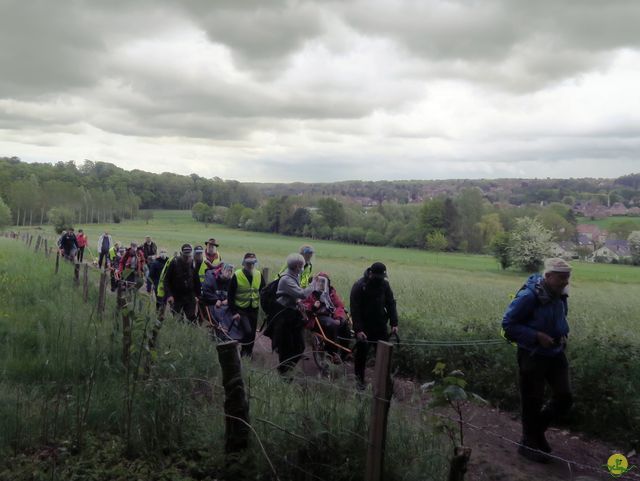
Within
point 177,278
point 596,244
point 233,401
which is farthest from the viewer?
point 596,244

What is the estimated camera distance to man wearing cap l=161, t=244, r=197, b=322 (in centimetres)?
992

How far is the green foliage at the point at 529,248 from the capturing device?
154 feet

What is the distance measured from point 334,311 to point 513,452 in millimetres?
4114

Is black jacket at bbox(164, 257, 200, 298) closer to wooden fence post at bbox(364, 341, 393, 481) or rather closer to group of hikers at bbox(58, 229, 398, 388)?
group of hikers at bbox(58, 229, 398, 388)

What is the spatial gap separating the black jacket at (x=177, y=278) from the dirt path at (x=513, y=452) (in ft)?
10.4

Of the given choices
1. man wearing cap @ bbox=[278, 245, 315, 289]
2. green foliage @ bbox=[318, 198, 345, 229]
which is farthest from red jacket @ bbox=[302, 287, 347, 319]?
green foliage @ bbox=[318, 198, 345, 229]

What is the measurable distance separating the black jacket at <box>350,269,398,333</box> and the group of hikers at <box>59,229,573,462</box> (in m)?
0.01

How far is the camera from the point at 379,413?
11.9 ft

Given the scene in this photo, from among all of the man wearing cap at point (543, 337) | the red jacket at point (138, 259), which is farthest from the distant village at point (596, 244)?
the man wearing cap at point (543, 337)

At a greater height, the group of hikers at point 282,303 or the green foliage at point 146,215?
the group of hikers at point 282,303

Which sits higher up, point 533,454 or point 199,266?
point 199,266

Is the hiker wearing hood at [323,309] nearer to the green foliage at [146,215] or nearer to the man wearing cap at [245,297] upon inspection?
the man wearing cap at [245,297]

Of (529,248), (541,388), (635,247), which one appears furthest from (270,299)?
(635,247)

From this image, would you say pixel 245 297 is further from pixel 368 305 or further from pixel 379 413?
pixel 379 413
